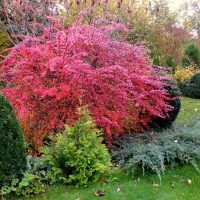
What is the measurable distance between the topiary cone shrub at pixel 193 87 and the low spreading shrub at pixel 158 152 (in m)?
7.14

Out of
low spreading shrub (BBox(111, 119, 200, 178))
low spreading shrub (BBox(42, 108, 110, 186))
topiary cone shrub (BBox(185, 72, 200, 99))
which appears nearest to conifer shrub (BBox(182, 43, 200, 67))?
topiary cone shrub (BBox(185, 72, 200, 99))

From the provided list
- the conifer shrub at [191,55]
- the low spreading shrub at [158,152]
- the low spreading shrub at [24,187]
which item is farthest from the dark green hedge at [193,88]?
the low spreading shrub at [24,187]

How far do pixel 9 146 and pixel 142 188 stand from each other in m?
1.83

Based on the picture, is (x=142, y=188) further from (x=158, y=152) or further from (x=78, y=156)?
(x=78, y=156)

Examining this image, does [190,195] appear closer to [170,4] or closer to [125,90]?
[125,90]

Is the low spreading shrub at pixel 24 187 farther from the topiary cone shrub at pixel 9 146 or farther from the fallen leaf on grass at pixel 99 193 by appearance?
the fallen leaf on grass at pixel 99 193

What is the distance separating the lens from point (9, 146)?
4.54 m

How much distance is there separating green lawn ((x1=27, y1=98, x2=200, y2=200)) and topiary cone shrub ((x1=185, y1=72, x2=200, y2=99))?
8.17 m

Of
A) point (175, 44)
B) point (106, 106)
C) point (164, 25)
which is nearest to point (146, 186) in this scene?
point (106, 106)

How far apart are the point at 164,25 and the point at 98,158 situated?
53.8 feet

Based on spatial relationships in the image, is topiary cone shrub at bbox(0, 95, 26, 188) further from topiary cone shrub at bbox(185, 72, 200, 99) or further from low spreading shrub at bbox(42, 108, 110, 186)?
topiary cone shrub at bbox(185, 72, 200, 99)

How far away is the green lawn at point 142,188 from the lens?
4824mm

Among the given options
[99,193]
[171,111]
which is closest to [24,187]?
[99,193]

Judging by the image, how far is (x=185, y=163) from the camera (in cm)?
574
